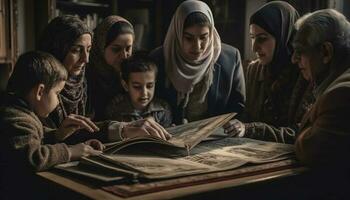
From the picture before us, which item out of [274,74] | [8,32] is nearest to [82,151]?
[274,74]

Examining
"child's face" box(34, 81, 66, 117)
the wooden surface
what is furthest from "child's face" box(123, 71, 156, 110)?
the wooden surface

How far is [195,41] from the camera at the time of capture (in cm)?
226

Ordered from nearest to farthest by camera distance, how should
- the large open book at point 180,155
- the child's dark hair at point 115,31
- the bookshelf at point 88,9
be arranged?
the large open book at point 180,155
the child's dark hair at point 115,31
the bookshelf at point 88,9

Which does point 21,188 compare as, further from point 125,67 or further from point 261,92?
point 261,92

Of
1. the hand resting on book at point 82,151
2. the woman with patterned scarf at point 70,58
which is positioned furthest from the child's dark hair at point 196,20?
the hand resting on book at point 82,151

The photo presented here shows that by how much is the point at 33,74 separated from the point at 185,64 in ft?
3.22

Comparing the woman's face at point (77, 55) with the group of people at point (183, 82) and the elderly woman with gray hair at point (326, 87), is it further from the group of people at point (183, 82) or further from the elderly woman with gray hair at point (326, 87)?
the elderly woman with gray hair at point (326, 87)

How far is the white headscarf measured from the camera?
2324 millimetres

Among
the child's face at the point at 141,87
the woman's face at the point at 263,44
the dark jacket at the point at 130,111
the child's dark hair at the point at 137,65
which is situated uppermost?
the woman's face at the point at 263,44

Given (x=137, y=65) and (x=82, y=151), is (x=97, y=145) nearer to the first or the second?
(x=82, y=151)

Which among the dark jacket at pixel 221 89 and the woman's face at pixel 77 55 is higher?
the woman's face at pixel 77 55

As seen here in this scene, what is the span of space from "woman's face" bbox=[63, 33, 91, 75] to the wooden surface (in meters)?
0.84

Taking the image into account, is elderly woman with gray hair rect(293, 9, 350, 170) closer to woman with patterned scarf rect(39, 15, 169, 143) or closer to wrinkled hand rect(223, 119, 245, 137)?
wrinkled hand rect(223, 119, 245, 137)

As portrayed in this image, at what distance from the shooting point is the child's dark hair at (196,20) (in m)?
2.26
